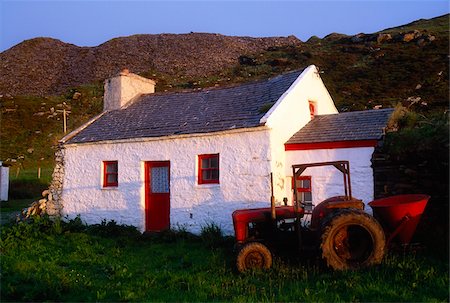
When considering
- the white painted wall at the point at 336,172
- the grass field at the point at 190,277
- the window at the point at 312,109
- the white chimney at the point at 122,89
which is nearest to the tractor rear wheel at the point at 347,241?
the grass field at the point at 190,277

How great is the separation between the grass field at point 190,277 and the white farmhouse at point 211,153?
2.02 meters

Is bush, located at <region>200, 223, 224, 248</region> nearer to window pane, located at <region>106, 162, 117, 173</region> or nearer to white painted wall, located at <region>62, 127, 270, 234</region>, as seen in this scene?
white painted wall, located at <region>62, 127, 270, 234</region>

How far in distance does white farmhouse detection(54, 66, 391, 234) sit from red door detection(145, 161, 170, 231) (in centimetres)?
3

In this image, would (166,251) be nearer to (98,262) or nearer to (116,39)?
(98,262)

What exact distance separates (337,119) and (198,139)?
4.58 meters

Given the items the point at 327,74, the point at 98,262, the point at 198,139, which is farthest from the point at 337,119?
the point at 327,74

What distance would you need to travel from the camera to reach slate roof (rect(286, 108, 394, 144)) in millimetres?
12219

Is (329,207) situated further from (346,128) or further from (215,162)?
(215,162)

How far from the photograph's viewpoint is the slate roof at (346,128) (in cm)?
1222

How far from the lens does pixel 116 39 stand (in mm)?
78688

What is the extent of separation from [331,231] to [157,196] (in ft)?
25.3

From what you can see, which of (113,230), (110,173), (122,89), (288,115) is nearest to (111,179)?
(110,173)

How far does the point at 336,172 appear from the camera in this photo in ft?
40.6

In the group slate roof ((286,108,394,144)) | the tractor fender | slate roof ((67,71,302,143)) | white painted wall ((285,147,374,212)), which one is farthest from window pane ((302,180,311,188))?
the tractor fender
